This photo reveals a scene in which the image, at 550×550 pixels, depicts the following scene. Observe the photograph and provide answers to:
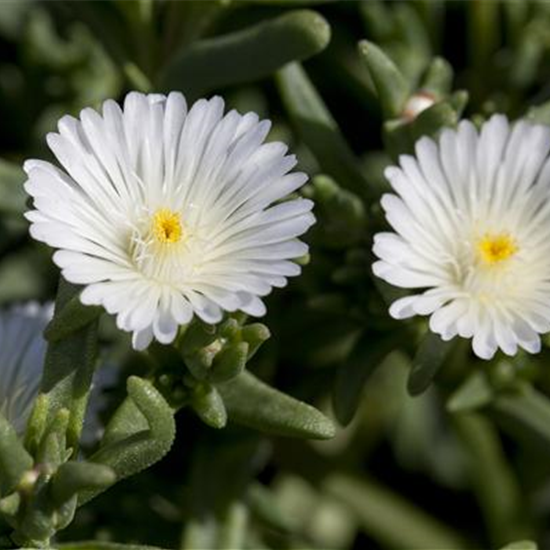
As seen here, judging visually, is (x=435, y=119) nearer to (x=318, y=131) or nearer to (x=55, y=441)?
(x=318, y=131)

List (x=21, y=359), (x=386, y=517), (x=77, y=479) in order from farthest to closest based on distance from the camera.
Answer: (x=386, y=517)
(x=21, y=359)
(x=77, y=479)

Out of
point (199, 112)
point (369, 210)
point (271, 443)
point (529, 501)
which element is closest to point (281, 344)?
point (271, 443)

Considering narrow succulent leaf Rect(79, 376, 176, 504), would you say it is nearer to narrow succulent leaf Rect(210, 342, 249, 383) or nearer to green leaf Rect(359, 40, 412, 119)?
narrow succulent leaf Rect(210, 342, 249, 383)

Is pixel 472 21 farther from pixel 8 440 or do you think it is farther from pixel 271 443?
pixel 8 440

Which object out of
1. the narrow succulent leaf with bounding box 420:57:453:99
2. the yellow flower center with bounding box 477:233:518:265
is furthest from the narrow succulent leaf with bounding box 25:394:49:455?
the narrow succulent leaf with bounding box 420:57:453:99

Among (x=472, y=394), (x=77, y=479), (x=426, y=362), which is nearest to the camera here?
(x=77, y=479)

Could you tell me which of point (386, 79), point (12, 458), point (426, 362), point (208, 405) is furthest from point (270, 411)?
point (386, 79)
